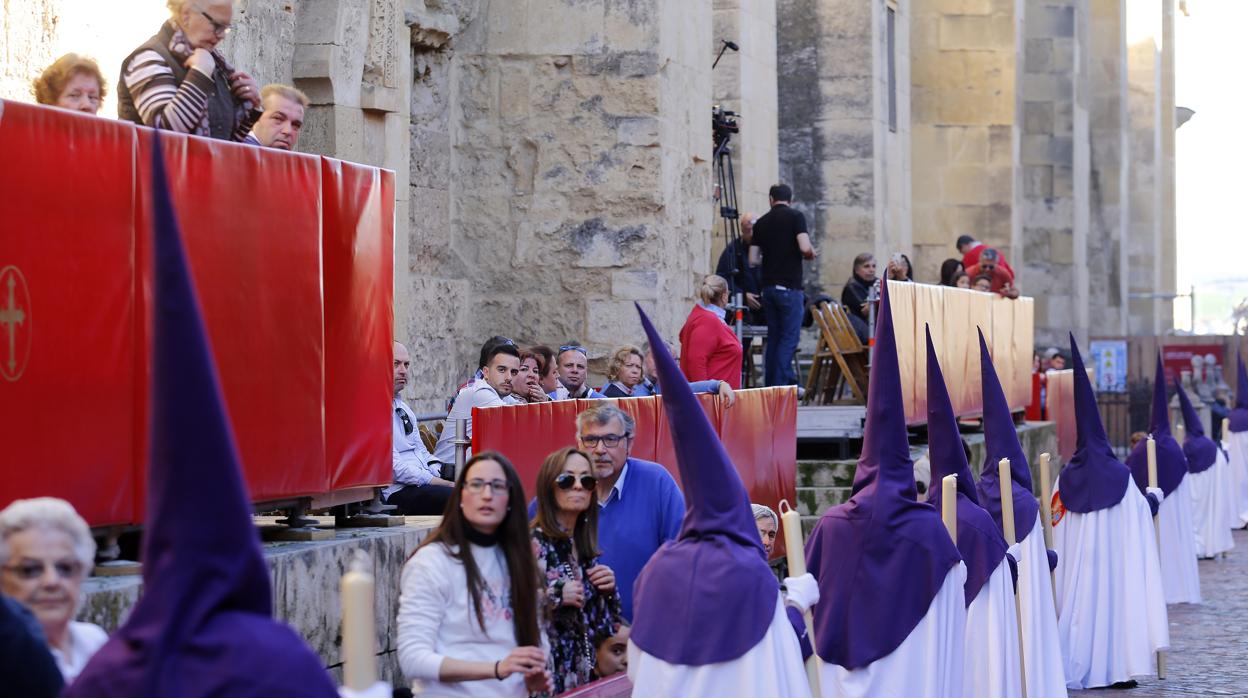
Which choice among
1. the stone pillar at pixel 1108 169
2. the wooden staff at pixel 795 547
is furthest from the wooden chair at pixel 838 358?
the stone pillar at pixel 1108 169

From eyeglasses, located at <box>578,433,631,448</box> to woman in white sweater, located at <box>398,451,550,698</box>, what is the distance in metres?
1.85

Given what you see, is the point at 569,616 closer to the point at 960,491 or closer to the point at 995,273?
the point at 960,491

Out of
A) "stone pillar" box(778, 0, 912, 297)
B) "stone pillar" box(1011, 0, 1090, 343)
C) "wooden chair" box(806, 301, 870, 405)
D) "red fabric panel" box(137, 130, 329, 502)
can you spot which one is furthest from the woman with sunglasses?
"stone pillar" box(1011, 0, 1090, 343)

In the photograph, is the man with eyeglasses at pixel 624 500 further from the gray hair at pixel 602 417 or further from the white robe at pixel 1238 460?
the white robe at pixel 1238 460

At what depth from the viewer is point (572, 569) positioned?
662cm

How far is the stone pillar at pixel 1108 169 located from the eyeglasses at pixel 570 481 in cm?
3610

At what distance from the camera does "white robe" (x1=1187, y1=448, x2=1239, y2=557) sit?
22656mm

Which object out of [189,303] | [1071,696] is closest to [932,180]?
[1071,696]

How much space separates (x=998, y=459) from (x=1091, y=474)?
9.30 ft

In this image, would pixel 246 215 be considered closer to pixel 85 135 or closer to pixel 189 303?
pixel 85 135

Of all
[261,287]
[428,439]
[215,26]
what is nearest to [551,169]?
[428,439]

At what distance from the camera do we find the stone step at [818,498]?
15.3 m

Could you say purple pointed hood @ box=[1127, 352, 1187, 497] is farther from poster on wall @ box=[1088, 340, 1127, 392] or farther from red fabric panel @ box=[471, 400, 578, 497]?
poster on wall @ box=[1088, 340, 1127, 392]

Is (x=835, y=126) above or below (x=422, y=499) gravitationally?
above
